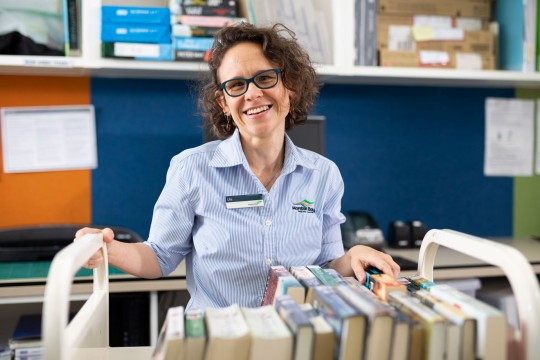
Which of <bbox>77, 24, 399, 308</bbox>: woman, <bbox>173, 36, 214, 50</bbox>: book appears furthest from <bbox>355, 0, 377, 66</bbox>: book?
<bbox>77, 24, 399, 308</bbox>: woman

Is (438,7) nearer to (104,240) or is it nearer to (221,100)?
(221,100)

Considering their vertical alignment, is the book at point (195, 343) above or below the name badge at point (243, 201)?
below

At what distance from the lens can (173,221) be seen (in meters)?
1.42

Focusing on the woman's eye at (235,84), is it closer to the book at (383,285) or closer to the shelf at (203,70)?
the book at (383,285)

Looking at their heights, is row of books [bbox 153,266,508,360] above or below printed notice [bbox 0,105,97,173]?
below

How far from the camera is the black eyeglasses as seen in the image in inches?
55.0

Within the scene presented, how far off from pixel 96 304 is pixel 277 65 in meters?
0.71

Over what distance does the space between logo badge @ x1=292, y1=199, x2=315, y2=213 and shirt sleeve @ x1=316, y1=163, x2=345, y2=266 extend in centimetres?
8

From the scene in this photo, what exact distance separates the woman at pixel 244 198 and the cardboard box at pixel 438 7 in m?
1.10

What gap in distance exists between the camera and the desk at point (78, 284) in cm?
185

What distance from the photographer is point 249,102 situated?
4.55 ft

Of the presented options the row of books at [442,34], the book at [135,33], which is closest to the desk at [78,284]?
the book at [135,33]

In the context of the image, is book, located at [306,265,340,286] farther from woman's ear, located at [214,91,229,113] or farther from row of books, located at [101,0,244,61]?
row of books, located at [101,0,244,61]

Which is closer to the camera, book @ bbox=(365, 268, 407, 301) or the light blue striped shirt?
book @ bbox=(365, 268, 407, 301)
